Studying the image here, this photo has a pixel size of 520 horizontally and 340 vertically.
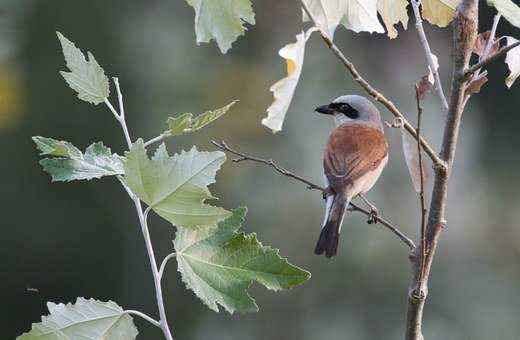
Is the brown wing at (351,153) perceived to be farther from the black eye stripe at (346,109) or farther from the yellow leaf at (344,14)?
the yellow leaf at (344,14)

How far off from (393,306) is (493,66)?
2.07 meters

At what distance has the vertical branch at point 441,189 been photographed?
5.12 ft

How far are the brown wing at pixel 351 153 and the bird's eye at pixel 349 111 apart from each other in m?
0.22

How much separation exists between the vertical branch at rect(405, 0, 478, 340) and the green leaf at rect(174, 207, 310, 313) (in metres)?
0.23

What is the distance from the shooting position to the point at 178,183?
1.35 metres

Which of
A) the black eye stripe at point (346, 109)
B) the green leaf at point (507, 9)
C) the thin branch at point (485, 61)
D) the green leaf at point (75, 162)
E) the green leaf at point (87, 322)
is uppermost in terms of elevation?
the green leaf at point (507, 9)

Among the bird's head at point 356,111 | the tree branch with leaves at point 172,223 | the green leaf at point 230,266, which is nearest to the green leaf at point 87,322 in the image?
the tree branch with leaves at point 172,223

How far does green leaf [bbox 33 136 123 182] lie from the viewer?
4.53ft

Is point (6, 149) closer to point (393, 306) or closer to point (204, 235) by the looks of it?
point (393, 306)

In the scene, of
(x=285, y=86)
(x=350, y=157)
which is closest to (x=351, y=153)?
(x=350, y=157)

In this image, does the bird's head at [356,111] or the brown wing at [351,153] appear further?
the bird's head at [356,111]

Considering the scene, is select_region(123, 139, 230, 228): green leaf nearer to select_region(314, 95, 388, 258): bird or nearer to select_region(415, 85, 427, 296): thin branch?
select_region(415, 85, 427, 296): thin branch

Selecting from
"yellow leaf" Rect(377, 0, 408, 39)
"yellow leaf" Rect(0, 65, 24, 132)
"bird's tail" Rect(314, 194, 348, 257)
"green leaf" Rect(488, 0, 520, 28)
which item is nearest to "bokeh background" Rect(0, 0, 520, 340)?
"yellow leaf" Rect(0, 65, 24, 132)

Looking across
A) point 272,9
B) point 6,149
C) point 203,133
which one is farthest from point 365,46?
point 6,149
